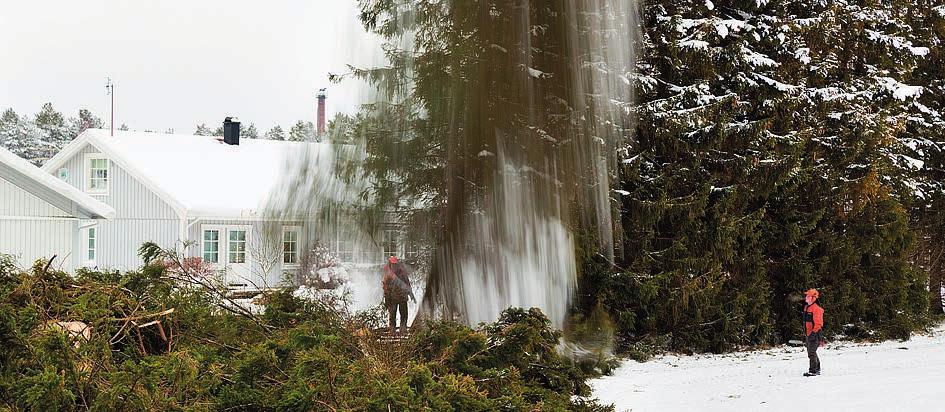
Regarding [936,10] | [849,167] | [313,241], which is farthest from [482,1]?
[936,10]

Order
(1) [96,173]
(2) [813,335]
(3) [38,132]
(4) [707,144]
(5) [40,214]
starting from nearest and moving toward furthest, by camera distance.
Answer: (2) [813,335]
(4) [707,144]
(5) [40,214]
(1) [96,173]
(3) [38,132]

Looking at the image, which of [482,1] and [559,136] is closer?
[482,1]

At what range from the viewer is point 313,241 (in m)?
10.8

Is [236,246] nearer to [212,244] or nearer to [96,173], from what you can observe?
[212,244]

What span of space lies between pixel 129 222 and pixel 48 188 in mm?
7294

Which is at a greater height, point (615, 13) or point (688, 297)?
point (615, 13)

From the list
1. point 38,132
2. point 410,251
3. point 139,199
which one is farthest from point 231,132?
point 38,132

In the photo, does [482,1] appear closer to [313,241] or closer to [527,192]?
[527,192]

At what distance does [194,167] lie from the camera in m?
25.0

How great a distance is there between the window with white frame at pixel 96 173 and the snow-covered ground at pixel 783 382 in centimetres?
1536

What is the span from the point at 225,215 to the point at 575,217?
11.6 m

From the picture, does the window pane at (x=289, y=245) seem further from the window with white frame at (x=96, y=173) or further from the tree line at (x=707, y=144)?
the window with white frame at (x=96, y=173)

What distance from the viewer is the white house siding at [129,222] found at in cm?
2338

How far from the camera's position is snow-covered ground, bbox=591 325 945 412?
10.8 m
